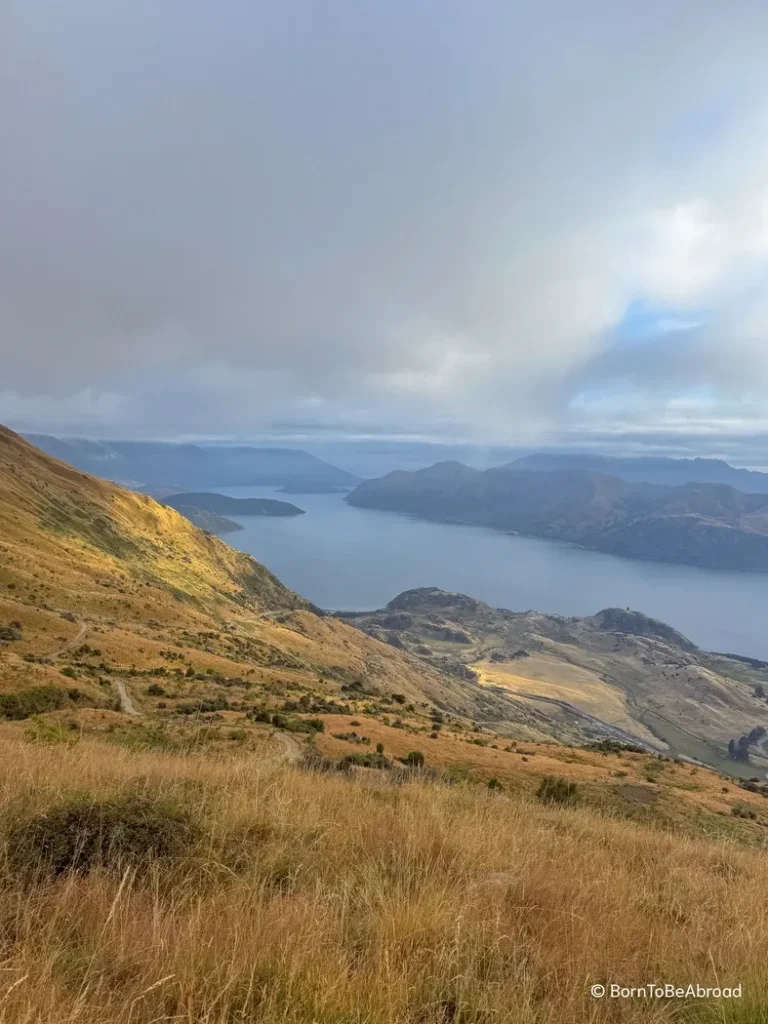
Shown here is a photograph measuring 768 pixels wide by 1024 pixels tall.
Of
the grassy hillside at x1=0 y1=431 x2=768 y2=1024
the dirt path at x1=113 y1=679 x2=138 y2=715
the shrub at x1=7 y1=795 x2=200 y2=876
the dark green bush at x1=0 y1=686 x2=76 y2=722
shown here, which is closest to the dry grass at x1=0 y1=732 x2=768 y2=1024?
the grassy hillside at x1=0 y1=431 x2=768 y2=1024

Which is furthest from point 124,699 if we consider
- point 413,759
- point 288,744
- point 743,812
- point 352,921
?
point 352,921

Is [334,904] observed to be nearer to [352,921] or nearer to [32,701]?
[352,921]

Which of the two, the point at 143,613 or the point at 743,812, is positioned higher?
the point at 743,812

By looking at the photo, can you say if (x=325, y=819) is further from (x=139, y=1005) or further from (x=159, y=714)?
(x=159, y=714)

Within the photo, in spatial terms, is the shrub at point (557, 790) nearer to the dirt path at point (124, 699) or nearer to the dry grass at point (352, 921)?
the dry grass at point (352, 921)

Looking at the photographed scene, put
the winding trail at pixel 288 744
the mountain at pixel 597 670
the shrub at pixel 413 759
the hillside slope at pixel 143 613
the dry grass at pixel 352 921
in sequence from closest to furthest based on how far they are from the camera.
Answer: the dry grass at pixel 352 921
the winding trail at pixel 288 744
the shrub at pixel 413 759
the hillside slope at pixel 143 613
the mountain at pixel 597 670

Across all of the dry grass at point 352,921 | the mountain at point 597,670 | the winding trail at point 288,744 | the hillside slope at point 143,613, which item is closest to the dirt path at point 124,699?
the hillside slope at point 143,613

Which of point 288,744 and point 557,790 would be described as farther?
point 288,744
